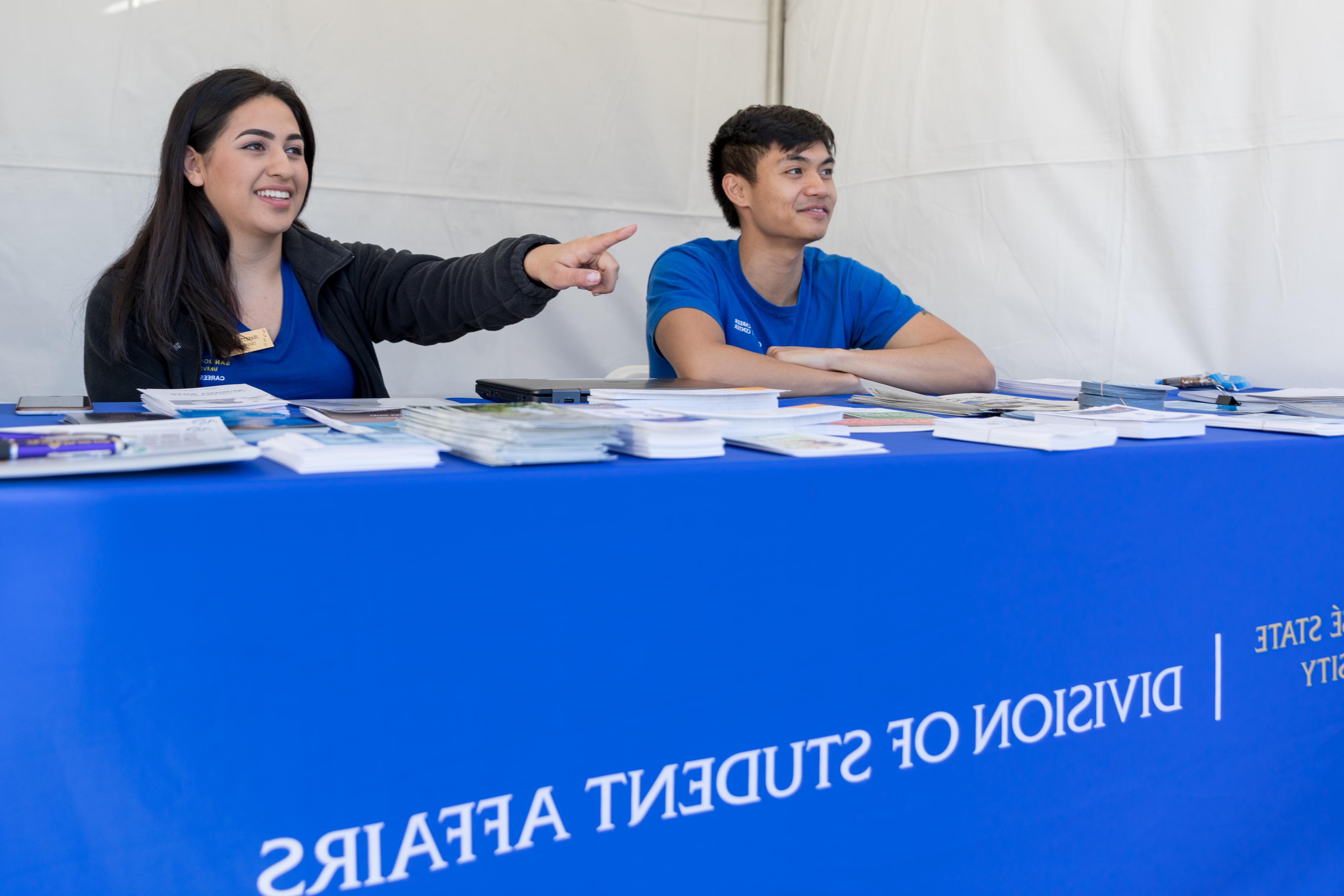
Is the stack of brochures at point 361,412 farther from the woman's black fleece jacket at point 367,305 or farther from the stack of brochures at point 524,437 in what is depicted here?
the woman's black fleece jacket at point 367,305

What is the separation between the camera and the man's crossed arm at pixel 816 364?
1.76 metres

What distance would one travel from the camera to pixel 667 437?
33.2 inches

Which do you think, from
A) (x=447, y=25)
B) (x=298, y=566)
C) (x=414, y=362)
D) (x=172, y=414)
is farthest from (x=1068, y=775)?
(x=447, y=25)

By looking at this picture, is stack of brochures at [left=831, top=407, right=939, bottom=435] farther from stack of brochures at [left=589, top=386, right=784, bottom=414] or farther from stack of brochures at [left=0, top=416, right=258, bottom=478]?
stack of brochures at [left=0, top=416, right=258, bottom=478]

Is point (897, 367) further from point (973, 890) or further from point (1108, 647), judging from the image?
point (973, 890)

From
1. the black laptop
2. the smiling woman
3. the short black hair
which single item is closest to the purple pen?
the black laptop

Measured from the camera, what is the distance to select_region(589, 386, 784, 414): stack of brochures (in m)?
1.07

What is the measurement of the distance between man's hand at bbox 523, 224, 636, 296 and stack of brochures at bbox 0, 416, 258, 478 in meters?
0.69

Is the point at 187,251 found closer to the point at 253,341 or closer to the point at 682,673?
the point at 253,341

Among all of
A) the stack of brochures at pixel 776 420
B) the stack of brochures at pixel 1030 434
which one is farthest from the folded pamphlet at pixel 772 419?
the stack of brochures at pixel 1030 434

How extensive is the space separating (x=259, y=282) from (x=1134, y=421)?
62.0 inches

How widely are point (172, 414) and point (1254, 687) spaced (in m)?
1.35

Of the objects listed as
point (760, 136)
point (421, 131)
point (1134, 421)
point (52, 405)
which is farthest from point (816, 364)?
point (421, 131)

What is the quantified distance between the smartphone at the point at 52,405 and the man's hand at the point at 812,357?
1160 millimetres
